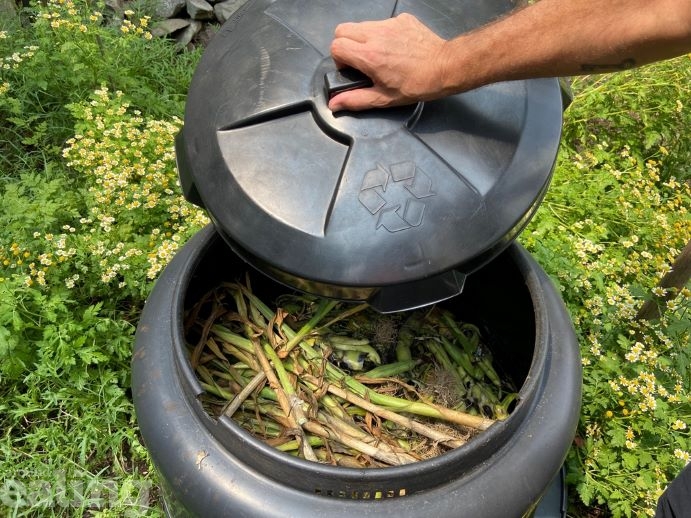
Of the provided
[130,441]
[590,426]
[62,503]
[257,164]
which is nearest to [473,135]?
[257,164]

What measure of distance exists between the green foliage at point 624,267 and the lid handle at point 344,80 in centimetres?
136

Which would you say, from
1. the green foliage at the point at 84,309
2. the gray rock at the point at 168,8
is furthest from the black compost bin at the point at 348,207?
the gray rock at the point at 168,8

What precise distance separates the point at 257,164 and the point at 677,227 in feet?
6.77

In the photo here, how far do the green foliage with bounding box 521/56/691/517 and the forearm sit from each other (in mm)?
1278

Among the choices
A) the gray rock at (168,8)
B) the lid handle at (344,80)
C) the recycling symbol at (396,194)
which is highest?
the lid handle at (344,80)

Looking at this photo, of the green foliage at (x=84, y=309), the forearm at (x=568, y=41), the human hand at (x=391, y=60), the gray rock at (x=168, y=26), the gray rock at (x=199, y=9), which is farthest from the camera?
the gray rock at (x=199, y=9)

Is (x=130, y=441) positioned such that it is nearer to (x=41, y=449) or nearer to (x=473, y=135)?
(x=41, y=449)

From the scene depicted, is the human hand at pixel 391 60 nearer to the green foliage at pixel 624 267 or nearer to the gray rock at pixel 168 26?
the green foliage at pixel 624 267

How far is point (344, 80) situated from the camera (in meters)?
1.08

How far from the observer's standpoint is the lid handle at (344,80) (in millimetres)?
1074

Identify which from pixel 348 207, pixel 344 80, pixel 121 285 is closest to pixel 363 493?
pixel 348 207

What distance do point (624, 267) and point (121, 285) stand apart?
1.92m

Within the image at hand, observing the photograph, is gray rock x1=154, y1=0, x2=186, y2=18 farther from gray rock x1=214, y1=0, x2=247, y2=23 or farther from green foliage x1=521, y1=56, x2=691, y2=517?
green foliage x1=521, y1=56, x2=691, y2=517

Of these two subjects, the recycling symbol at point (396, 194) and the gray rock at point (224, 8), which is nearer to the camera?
the recycling symbol at point (396, 194)
